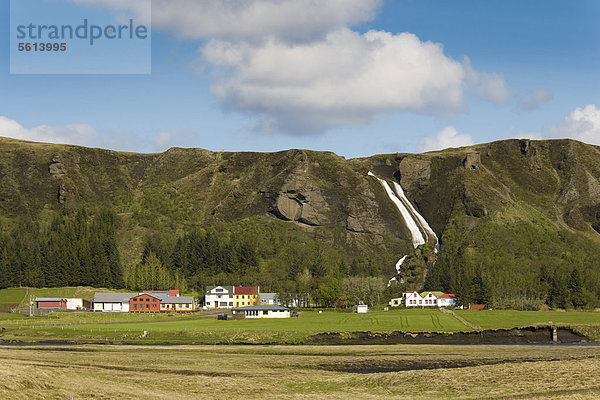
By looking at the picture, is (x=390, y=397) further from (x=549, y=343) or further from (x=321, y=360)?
(x=549, y=343)

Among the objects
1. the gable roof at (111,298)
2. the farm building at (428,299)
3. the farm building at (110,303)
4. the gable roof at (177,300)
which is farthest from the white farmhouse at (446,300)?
the farm building at (110,303)

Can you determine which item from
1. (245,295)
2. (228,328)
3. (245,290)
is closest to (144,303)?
(245,295)

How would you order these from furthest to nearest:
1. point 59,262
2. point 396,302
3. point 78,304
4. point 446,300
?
1. point 59,262
2. point 396,302
3. point 446,300
4. point 78,304

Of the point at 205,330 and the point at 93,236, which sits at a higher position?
the point at 93,236

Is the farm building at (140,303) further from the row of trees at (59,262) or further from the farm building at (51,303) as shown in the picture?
the row of trees at (59,262)

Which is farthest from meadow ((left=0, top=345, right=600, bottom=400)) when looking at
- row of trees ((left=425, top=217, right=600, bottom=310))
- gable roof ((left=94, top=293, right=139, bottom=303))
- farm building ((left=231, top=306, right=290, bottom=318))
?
gable roof ((left=94, top=293, right=139, bottom=303))

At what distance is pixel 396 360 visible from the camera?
212ft

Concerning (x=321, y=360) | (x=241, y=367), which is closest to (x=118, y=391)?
(x=241, y=367)

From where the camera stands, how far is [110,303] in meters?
155

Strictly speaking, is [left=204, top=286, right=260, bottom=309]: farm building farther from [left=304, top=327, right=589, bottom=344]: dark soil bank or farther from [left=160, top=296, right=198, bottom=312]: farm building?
[left=304, top=327, right=589, bottom=344]: dark soil bank

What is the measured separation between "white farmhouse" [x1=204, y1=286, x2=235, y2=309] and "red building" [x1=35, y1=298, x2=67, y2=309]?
123 feet

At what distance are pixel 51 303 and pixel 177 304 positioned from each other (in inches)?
1134

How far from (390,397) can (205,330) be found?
172ft

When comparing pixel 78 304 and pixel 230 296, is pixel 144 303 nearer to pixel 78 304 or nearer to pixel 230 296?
pixel 78 304
